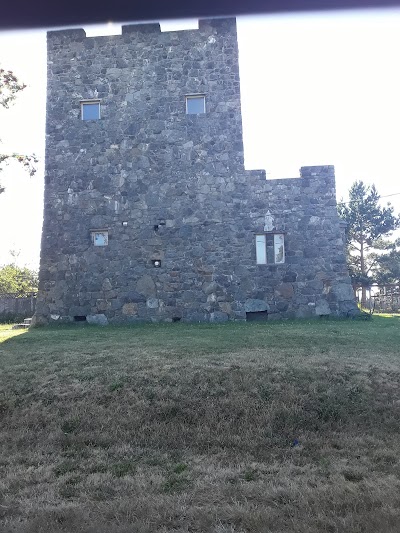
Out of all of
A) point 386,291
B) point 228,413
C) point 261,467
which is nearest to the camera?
point 261,467

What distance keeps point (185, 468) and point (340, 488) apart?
5.10 feet

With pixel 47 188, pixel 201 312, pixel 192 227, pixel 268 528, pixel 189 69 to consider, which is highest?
pixel 189 69

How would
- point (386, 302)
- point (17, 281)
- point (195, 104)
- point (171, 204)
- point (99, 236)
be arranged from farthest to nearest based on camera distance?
point (17, 281)
point (386, 302)
point (195, 104)
point (99, 236)
point (171, 204)

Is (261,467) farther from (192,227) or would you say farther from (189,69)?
(189,69)

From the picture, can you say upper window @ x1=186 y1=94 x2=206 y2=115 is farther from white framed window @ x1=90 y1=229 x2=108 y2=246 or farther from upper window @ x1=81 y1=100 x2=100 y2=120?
white framed window @ x1=90 y1=229 x2=108 y2=246

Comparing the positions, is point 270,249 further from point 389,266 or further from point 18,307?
point 389,266

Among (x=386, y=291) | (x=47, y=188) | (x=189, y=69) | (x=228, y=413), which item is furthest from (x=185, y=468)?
(x=386, y=291)

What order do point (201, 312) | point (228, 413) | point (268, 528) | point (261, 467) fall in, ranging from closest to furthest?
1. point (268, 528)
2. point (261, 467)
3. point (228, 413)
4. point (201, 312)

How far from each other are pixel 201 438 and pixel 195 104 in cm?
1164

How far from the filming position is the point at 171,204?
14406 millimetres

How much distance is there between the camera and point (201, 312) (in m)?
14.1

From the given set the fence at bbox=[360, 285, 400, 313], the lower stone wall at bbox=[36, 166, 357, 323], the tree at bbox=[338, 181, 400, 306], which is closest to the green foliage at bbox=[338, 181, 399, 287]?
the tree at bbox=[338, 181, 400, 306]

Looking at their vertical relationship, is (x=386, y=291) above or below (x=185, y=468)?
above

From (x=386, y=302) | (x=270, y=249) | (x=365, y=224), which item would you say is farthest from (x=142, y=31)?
(x=365, y=224)
